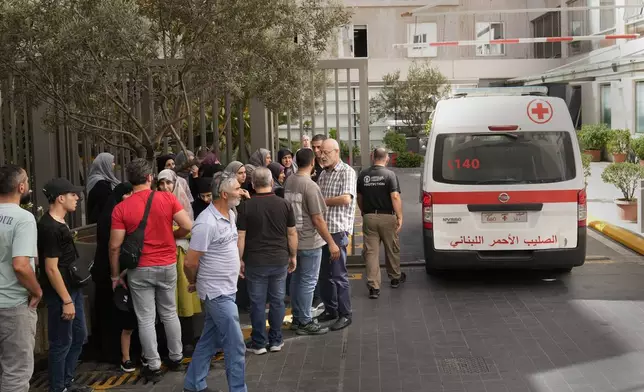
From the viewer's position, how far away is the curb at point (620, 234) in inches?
509

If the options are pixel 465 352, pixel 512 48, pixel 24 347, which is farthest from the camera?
pixel 512 48

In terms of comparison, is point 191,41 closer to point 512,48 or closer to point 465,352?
point 465,352

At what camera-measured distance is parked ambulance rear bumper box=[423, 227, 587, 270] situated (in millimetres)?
10328

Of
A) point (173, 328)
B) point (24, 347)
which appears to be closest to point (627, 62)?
point (173, 328)

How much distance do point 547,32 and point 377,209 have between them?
30200 millimetres

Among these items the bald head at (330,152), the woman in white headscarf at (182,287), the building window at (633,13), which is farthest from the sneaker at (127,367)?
the building window at (633,13)

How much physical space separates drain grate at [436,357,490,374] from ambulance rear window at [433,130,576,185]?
3320mm

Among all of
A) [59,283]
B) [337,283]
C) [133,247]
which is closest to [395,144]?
[337,283]

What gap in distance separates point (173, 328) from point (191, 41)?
3676 mm

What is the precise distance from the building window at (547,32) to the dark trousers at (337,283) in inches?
1181

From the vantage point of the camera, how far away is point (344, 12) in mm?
11602

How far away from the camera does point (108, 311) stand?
7566 millimetres

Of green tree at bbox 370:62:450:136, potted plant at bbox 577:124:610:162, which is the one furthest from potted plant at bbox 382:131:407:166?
potted plant at bbox 577:124:610:162

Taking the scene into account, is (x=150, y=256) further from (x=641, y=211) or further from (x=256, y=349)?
(x=641, y=211)
